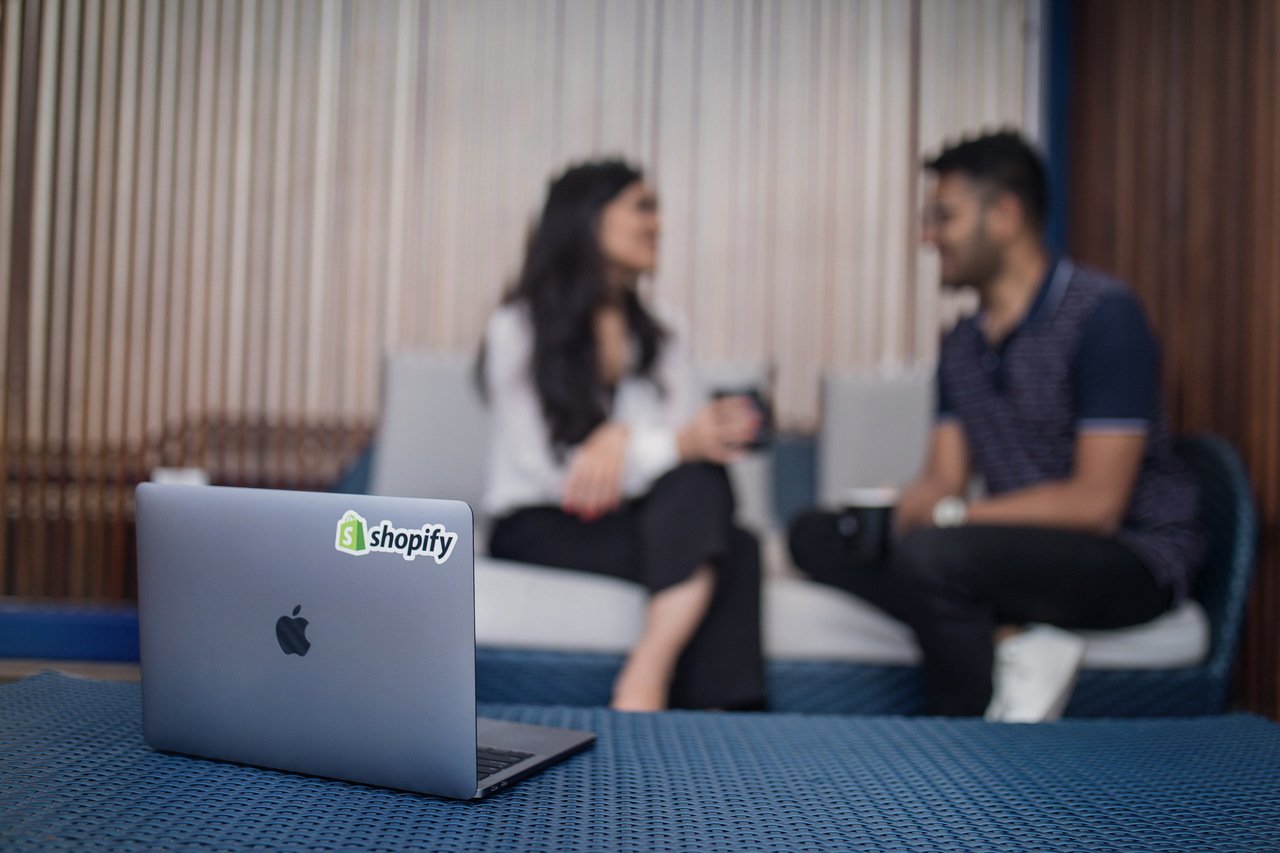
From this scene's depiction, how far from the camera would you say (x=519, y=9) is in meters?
3.10

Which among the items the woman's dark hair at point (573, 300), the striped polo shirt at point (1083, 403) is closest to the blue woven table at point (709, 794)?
the striped polo shirt at point (1083, 403)

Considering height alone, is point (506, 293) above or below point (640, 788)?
above

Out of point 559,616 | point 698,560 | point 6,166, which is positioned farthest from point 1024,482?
point 6,166

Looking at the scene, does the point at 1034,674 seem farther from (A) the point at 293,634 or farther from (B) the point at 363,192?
(B) the point at 363,192

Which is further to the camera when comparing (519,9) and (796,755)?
(519,9)

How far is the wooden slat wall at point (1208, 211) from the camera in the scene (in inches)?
80.4

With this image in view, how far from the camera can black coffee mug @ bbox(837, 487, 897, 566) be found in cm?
167

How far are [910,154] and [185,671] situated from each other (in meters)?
2.80

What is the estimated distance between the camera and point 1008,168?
191 cm

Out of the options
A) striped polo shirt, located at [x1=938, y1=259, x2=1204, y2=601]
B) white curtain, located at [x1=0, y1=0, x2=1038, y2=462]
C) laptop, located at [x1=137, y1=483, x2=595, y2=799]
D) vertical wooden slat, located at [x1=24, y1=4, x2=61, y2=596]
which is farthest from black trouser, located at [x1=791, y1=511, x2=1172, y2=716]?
vertical wooden slat, located at [x1=24, y1=4, x2=61, y2=596]

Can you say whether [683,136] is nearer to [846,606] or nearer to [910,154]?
[910,154]

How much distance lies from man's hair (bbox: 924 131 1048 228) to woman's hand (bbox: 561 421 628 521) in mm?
863

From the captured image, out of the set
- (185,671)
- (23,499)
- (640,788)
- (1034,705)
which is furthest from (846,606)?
(23,499)

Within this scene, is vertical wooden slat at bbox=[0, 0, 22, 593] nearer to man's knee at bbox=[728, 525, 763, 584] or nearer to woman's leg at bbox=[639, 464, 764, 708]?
woman's leg at bbox=[639, 464, 764, 708]
